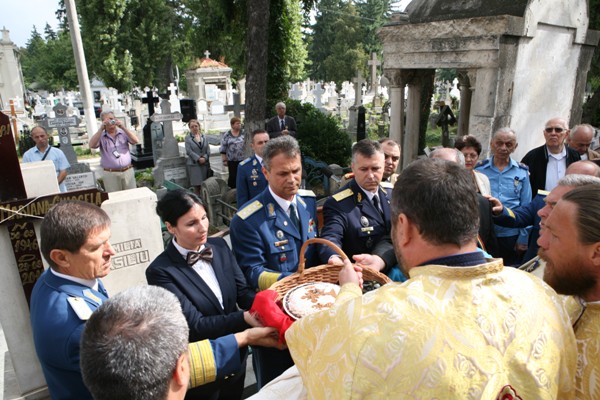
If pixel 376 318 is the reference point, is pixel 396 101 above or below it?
above

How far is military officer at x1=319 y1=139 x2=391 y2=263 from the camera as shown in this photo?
324 cm

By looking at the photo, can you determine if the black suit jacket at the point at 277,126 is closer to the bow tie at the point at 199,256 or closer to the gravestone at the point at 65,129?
the gravestone at the point at 65,129

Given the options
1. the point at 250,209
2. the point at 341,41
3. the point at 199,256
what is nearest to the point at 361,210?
the point at 250,209

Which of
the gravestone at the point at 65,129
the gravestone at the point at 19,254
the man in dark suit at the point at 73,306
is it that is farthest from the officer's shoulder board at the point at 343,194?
the gravestone at the point at 65,129

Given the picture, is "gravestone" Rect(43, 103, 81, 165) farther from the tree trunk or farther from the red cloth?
the red cloth

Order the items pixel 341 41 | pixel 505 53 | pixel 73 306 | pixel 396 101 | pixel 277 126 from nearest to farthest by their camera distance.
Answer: pixel 73 306 → pixel 505 53 → pixel 396 101 → pixel 277 126 → pixel 341 41

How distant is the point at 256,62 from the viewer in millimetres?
9305

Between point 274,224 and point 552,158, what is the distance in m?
3.88

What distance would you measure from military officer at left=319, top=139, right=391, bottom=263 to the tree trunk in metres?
6.42

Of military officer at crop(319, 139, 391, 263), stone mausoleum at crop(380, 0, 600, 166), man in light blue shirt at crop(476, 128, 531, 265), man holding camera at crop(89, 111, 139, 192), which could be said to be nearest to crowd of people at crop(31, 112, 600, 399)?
military officer at crop(319, 139, 391, 263)

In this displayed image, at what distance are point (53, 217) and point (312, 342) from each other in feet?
4.68

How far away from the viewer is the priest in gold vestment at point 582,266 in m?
1.57

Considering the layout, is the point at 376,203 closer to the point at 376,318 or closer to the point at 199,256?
the point at 199,256

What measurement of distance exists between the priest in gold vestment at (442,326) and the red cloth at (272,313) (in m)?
0.53
